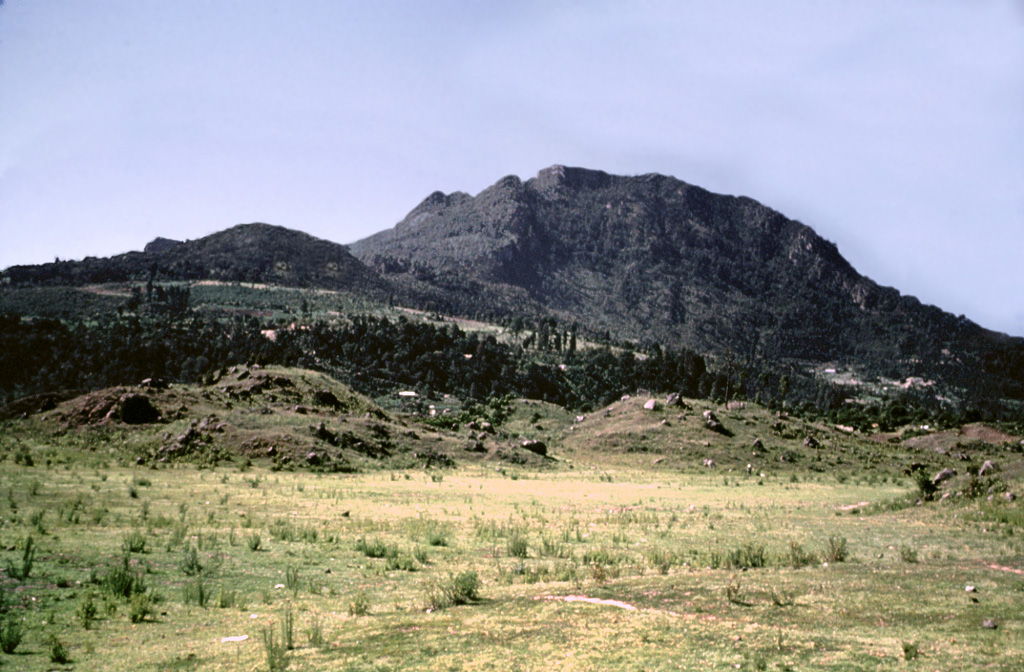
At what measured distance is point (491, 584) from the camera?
13.1 m

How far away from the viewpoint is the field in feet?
26.4

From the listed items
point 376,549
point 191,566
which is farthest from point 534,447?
point 191,566

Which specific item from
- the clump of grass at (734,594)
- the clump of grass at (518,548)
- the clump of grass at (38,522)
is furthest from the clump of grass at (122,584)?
the clump of grass at (734,594)

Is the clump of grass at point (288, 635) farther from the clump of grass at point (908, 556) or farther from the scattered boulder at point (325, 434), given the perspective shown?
the scattered boulder at point (325, 434)

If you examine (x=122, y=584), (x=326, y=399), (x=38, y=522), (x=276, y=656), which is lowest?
(x=326, y=399)

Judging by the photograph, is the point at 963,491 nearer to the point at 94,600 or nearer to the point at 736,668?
the point at 736,668

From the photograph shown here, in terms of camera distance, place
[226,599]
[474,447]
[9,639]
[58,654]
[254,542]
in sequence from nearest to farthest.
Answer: [58,654], [9,639], [226,599], [254,542], [474,447]

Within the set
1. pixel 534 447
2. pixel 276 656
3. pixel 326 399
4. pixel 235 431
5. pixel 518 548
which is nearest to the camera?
pixel 276 656

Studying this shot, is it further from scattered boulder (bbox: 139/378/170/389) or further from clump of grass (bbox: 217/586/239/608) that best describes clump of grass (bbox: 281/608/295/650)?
scattered boulder (bbox: 139/378/170/389)

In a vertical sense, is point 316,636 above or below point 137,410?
above

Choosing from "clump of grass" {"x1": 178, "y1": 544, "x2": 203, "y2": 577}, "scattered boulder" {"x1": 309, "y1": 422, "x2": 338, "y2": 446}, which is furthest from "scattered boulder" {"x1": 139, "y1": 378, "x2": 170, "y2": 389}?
"clump of grass" {"x1": 178, "y1": 544, "x2": 203, "y2": 577}

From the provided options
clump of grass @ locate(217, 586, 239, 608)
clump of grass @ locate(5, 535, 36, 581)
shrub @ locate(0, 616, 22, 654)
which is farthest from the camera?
clump of grass @ locate(5, 535, 36, 581)

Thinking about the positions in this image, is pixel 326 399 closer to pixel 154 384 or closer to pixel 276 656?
pixel 154 384

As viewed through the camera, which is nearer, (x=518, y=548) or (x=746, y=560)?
(x=746, y=560)
